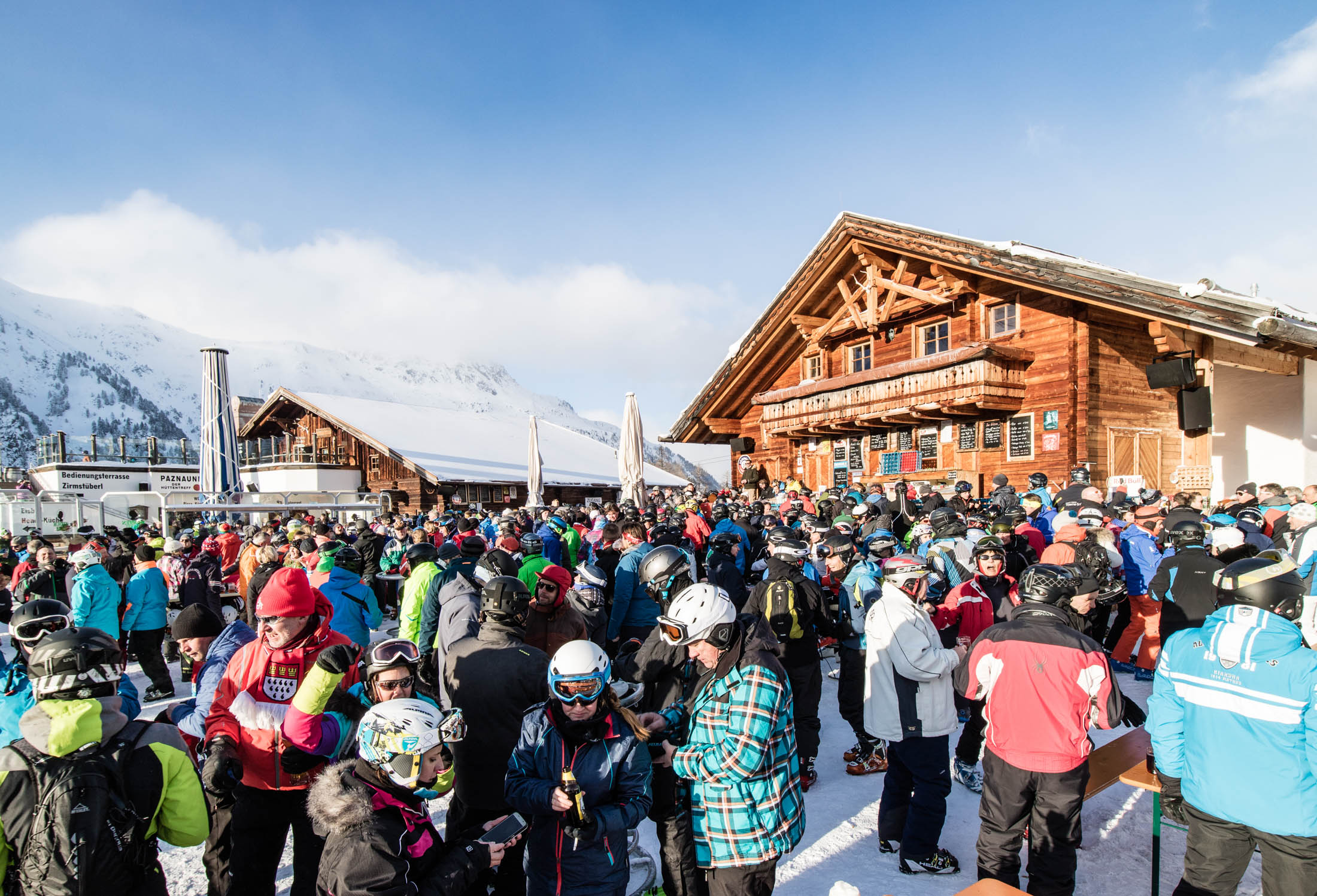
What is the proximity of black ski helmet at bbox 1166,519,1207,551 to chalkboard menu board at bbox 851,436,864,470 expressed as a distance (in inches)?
504

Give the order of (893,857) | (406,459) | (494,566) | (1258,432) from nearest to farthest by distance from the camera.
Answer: (893,857) → (494,566) → (1258,432) → (406,459)

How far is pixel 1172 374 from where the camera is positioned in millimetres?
13156

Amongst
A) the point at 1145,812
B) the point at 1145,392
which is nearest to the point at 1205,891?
the point at 1145,812

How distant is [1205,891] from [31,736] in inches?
191

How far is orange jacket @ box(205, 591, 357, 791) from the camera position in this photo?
132 inches

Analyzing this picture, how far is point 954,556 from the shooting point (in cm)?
670

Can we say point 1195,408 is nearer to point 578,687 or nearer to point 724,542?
point 724,542

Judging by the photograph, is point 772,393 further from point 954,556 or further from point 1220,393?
point 954,556

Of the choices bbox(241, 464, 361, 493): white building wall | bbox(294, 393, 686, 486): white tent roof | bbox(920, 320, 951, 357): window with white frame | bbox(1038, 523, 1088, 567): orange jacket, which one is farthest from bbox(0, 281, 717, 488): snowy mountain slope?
bbox(1038, 523, 1088, 567): orange jacket

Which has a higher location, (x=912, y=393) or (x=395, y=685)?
(x=912, y=393)

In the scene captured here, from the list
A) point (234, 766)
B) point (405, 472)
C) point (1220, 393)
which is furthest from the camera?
point (405, 472)

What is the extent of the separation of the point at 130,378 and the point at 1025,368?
482 ft

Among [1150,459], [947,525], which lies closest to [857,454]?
[1150,459]

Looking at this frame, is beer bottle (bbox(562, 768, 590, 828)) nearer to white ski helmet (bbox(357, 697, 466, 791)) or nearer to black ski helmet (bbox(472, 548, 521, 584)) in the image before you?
white ski helmet (bbox(357, 697, 466, 791))
